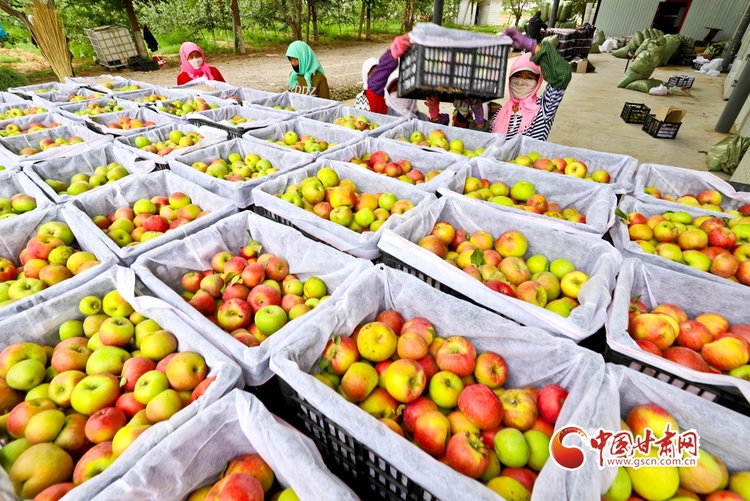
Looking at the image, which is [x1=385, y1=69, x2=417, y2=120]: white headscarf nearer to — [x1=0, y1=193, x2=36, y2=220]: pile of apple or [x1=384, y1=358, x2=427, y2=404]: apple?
[x1=0, y1=193, x2=36, y2=220]: pile of apple

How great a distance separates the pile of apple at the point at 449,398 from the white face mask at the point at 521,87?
135 inches

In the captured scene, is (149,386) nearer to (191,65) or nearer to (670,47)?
(191,65)

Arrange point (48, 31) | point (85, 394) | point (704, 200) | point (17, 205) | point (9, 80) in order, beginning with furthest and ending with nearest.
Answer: point (9, 80) → point (48, 31) → point (704, 200) → point (17, 205) → point (85, 394)

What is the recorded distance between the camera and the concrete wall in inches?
739

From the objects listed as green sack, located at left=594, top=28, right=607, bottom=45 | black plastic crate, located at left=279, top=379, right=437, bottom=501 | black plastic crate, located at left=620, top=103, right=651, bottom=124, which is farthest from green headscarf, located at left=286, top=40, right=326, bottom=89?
green sack, located at left=594, top=28, right=607, bottom=45

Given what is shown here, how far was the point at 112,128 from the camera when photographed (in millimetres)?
3814

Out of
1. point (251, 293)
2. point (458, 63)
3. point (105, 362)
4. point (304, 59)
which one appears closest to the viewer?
point (105, 362)

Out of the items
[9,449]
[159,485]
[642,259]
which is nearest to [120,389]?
[9,449]

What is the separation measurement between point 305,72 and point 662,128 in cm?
687

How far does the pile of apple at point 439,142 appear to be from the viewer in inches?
134

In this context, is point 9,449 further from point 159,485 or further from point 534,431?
point 534,431

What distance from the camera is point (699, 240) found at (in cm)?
210

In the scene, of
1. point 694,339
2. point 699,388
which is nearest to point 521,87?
point 694,339

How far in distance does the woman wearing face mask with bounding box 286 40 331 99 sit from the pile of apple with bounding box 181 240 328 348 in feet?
13.8
